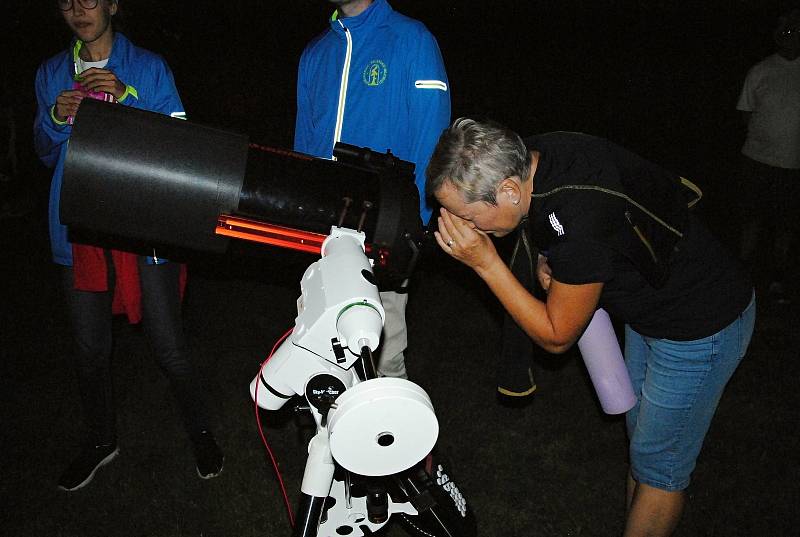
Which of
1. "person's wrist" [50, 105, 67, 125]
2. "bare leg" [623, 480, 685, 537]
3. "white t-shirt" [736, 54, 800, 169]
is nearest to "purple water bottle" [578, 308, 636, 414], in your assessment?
"bare leg" [623, 480, 685, 537]

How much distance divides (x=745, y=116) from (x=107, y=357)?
392cm

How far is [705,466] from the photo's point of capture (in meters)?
2.95

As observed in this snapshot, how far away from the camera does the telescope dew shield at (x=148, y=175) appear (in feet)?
5.04

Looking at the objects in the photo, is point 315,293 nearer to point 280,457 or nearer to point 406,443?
point 406,443

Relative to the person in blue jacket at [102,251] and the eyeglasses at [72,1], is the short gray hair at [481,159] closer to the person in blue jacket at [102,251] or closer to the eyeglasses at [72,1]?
the person in blue jacket at [102,251]

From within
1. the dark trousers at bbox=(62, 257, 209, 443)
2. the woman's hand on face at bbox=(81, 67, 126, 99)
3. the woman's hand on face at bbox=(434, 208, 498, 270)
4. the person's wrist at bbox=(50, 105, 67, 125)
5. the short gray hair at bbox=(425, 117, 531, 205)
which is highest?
the short gray hair at bbox=(425, 117, 531, 205)

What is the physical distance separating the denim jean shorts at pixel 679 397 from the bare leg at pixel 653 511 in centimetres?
3

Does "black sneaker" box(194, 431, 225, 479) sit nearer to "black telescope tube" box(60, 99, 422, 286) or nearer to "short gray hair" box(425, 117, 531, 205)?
"black telescope tube" box(60, 99, 422, 286)

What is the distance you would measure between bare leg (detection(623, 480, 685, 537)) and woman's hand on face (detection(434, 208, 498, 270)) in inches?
38.2

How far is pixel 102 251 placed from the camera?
2.38 meters

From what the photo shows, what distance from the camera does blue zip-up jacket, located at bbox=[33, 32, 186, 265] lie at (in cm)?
233

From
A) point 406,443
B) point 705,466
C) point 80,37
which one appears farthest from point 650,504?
point 80,37

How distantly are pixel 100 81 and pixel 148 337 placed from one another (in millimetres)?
931

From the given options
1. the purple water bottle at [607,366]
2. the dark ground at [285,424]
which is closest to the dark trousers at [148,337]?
the dark ground at [285,424]
